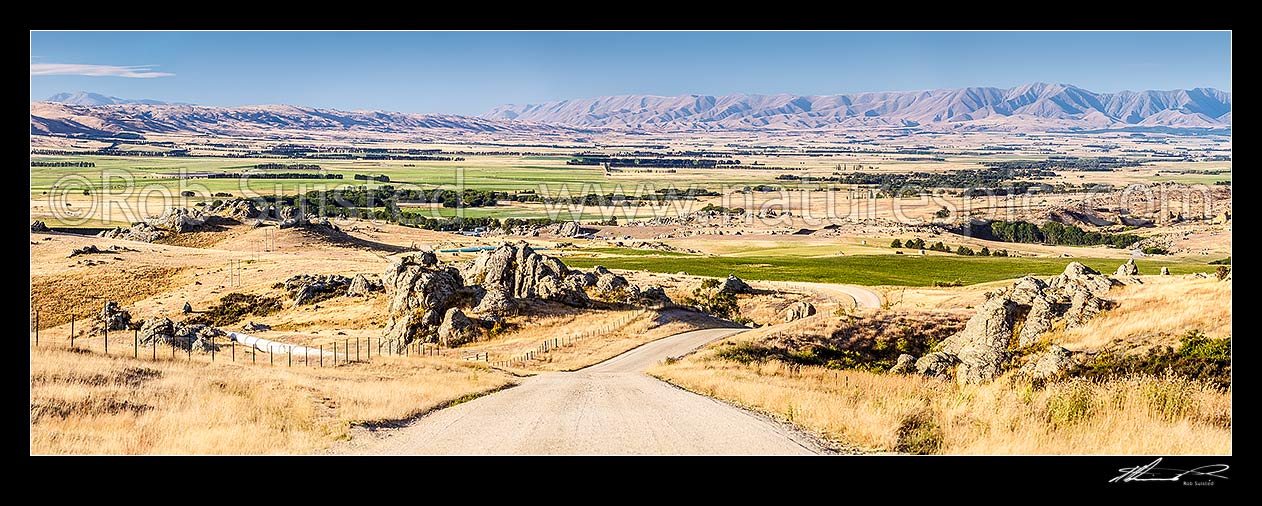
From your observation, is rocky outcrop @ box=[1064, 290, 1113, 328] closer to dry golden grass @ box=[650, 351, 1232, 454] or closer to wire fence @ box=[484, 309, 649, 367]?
dry golden grass @ box=[650, 351, 1232, 454]

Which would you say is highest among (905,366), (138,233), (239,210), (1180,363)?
(239,210)

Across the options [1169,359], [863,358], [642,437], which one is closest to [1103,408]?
[642,437]

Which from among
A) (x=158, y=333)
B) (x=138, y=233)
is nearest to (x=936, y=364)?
(x=158, y=333)

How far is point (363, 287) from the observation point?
2486 inches

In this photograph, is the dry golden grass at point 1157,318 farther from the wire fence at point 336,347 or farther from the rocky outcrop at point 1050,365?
the wire fence at point 336,347

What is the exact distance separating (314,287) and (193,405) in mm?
50091

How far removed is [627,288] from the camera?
61.5m

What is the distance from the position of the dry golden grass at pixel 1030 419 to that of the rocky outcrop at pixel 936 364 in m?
13.2

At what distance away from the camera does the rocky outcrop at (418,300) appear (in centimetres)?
4994

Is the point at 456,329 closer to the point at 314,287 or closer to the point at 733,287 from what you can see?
the point at 314,287

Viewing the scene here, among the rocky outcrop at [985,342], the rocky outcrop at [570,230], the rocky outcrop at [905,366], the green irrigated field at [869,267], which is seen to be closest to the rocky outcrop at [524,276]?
the rocky outcrop at [985,342]

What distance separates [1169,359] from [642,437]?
16.6 m
